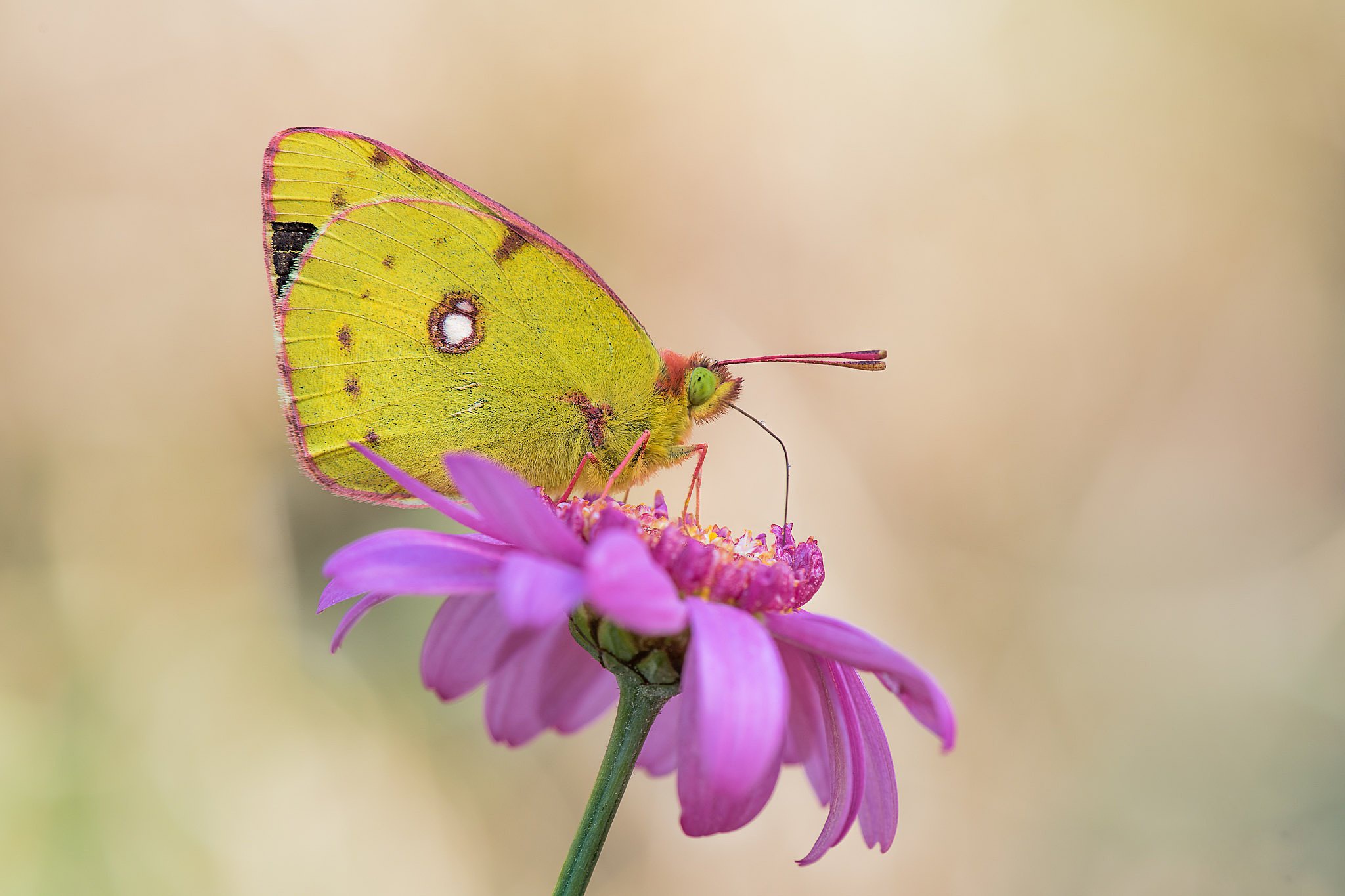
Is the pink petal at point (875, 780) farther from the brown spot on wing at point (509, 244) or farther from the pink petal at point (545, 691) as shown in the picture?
the brown spot on wing at point (509, 244)

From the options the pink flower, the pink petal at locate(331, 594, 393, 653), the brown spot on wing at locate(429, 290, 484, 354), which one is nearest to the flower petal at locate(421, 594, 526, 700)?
the pink flower

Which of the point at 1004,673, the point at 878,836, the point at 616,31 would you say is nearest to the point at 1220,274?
the point at 1004,673

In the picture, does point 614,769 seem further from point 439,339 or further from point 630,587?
point 439,339

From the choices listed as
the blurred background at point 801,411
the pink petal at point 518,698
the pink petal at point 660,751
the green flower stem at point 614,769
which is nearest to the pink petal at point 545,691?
the pink petal at point 518,698

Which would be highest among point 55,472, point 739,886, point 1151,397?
point 1151,397

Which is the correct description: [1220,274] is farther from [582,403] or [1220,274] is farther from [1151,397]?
[582,403]

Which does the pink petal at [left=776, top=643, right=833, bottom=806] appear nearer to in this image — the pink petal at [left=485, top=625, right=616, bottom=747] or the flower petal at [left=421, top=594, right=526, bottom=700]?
the pink petal at [left=485, top=625, right=616, bottom=747]

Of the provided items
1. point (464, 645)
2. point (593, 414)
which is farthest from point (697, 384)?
point (464, 645)
